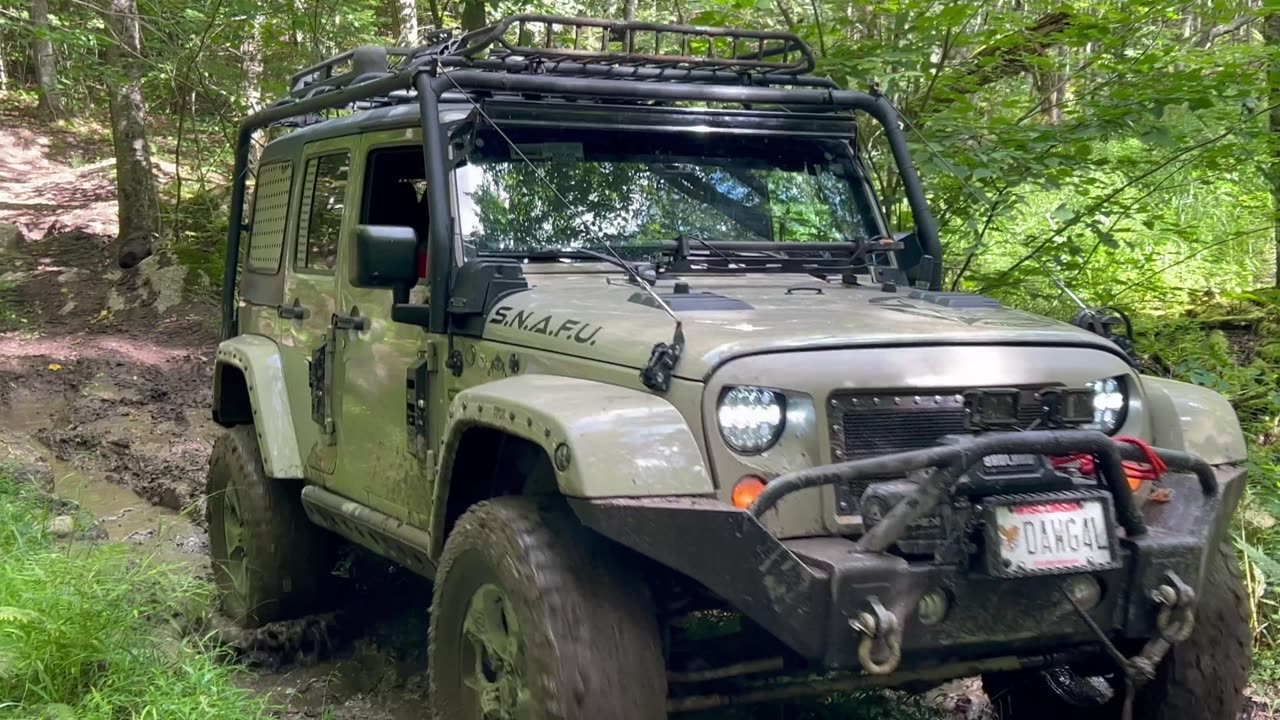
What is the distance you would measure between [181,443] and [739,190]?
5.87 metres

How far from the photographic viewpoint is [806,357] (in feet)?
9.80

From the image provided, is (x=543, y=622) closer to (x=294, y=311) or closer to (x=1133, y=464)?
(x=1133, y=464)

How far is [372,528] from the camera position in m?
4.38

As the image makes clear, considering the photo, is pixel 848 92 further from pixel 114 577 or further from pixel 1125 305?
pixel 1125 305

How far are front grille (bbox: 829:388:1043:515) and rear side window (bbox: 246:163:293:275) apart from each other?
3289 millimetres

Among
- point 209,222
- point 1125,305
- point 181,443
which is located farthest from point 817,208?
point 209,222

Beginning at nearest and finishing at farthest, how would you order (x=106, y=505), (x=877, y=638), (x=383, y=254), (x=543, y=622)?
(x=877, y=638), (x=543, y=622), (x=383, y=254), (x=106, y=505)

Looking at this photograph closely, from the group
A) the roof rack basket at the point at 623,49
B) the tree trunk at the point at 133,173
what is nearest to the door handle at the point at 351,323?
the roof rack basket at the point at 623,49

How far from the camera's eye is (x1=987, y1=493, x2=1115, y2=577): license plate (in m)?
2.72

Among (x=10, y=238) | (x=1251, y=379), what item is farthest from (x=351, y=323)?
(x=10, y=238)

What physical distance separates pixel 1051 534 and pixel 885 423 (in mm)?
481

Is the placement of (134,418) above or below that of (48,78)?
below

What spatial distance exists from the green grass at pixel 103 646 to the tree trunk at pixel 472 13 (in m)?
5.48

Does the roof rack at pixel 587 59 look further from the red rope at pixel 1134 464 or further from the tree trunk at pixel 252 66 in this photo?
the tree trunk at pixel 252 66
